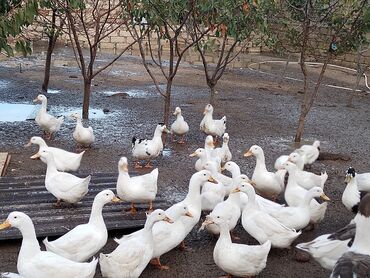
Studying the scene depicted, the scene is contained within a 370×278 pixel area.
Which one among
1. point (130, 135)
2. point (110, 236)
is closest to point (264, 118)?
point (130, 135)

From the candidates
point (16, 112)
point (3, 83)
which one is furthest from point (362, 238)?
point (3, 83)

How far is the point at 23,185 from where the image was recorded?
679cm

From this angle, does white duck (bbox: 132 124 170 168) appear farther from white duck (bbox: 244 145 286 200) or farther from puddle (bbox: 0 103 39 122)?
puddle (bbox: 0 103 39 122)

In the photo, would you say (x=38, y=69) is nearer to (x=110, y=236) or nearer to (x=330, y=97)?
(x=330, y=97)

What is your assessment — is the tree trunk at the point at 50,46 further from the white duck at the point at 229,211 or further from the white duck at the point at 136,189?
the white duck at the point at 229,211

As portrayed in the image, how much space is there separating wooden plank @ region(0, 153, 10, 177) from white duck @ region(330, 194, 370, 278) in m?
4.78

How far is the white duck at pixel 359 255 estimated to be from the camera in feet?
13.1

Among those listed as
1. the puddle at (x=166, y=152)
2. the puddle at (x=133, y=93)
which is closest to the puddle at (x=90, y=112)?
the puddle at (x=133, y=93)

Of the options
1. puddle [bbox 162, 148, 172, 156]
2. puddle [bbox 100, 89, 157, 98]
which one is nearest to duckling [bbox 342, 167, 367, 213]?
puddle [bbox 162, 148, 172, 156]

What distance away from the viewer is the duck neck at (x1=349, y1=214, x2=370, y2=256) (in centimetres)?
431

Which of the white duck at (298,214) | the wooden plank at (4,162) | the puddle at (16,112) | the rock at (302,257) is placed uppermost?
the white duck at (298,214)

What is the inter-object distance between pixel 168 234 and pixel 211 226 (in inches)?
26.8

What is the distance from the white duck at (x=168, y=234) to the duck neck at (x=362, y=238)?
1.64 m

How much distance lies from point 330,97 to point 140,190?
10849mm
